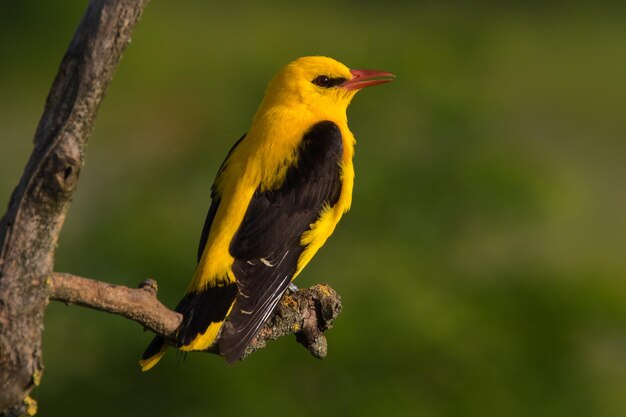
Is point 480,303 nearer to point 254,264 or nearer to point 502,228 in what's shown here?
point 502,228

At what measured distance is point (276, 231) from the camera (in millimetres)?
5281

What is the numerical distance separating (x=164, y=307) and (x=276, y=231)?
1199mm

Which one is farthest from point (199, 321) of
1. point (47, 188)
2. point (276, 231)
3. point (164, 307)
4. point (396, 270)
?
point (396, 270)

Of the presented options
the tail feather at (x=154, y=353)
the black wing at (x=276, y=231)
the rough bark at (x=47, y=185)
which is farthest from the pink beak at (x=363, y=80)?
the rough bark at (x=47, y=185)

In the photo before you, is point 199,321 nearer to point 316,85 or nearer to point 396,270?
point 316,85

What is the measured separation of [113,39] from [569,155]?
13913 mm

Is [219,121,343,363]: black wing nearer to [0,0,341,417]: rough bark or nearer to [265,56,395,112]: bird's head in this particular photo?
[265,56,395,112]: bird's head

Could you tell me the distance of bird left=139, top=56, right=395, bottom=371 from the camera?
4.81m

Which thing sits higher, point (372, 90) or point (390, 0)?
point (372, 90)

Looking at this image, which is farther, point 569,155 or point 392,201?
point 569,155

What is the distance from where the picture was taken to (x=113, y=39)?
3381 millimetres

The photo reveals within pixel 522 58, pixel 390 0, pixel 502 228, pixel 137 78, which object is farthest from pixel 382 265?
pixel 390 0

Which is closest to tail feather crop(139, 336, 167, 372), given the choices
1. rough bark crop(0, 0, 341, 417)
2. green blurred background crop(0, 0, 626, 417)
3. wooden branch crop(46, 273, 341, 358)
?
wooden branch crop(46, 273, 341, 358)

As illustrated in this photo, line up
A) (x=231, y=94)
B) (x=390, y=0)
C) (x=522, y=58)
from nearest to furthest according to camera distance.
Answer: (x=231, y=94), (x=522, y=58), (x=390, y=0)
